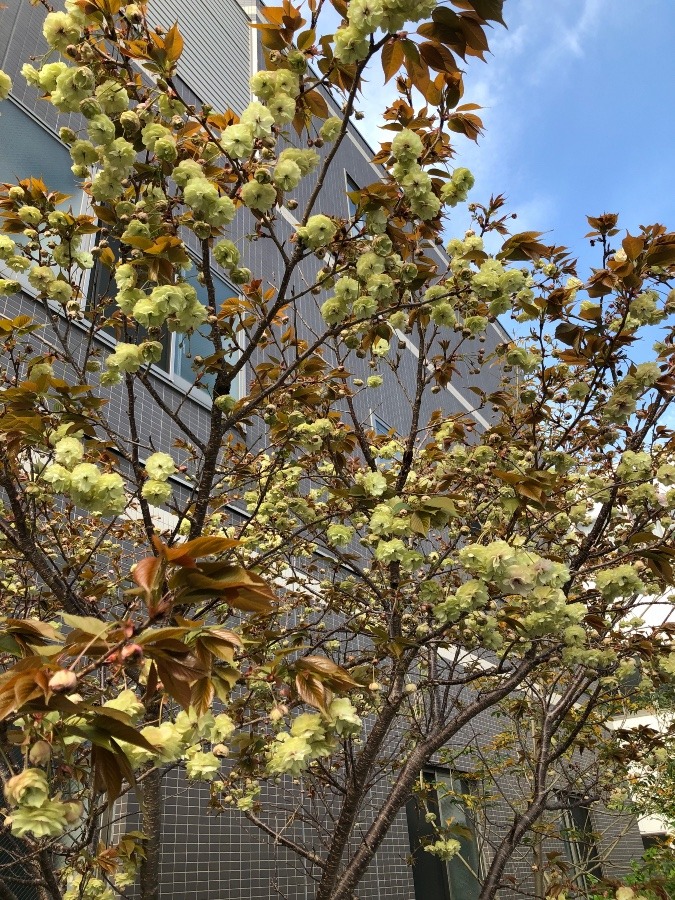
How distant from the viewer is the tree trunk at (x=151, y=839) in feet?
8.94

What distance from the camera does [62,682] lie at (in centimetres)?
106

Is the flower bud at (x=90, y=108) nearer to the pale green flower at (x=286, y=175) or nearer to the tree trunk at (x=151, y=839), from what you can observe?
the pale green flower at (x=286, y=175)

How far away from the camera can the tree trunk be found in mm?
2725

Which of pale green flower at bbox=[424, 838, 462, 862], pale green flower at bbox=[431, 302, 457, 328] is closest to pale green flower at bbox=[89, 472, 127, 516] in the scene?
pale green flower at bbox=[431, 302, 457, 328]

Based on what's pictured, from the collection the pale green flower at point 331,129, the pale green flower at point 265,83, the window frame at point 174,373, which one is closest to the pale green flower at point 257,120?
the pale green flower at point 265,83

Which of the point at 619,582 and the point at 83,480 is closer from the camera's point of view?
the point at 83,480

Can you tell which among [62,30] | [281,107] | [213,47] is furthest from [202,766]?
[213,47]

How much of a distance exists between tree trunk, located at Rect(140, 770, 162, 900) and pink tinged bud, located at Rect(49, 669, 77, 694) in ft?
6.24

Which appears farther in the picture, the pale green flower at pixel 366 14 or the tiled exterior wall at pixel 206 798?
the tiled exterior wall at pixel 206 798

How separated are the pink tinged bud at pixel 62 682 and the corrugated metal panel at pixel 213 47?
7774 mm

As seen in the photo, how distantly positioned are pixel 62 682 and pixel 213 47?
9.54 metres

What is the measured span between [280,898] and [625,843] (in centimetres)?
1240

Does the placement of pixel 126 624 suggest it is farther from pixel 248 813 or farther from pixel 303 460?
pixel 248 813

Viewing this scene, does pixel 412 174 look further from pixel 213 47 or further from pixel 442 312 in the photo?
pixel 213 47
